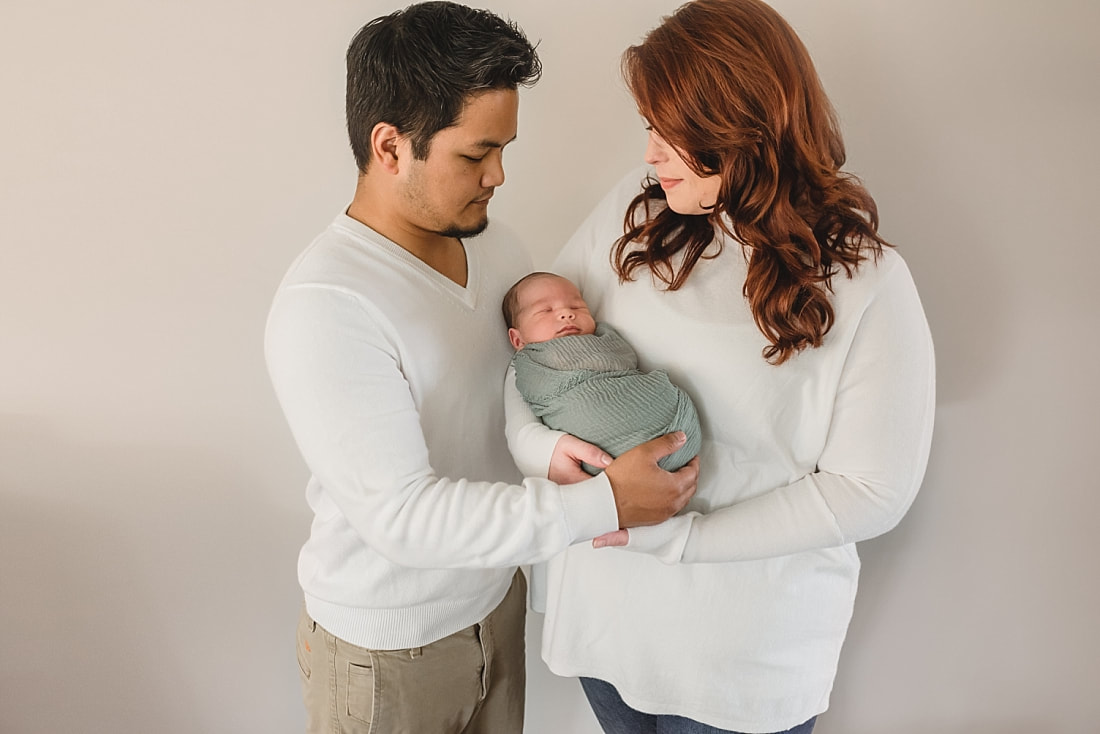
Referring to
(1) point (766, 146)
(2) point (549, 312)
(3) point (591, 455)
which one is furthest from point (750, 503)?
(1) point (766, 146)

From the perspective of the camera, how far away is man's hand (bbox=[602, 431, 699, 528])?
1.21 meters

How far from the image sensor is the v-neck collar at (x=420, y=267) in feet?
4.28

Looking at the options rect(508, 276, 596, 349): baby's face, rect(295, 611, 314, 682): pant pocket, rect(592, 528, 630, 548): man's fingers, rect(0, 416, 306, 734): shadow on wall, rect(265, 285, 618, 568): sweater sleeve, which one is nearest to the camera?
rect(265, 285, 618, 568): sweater sleeve

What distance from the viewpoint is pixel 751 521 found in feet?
4.31

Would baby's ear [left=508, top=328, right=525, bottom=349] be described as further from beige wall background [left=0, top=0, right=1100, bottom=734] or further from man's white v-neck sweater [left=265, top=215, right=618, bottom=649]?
beige wall background [left=0, top=0, right=1100, bottom=734]

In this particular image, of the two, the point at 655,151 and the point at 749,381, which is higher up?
the point at 655,151

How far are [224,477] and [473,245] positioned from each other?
0.76 metres

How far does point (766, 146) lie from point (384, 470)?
692 millimetres

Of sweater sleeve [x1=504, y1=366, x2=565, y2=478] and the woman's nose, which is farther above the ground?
the woman's nose

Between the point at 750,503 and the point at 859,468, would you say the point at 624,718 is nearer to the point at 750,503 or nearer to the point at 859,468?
A: the point at 750,503

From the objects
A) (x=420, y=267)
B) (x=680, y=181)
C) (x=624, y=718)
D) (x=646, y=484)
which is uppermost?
(x=680, y=181)

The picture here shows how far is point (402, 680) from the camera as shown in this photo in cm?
141

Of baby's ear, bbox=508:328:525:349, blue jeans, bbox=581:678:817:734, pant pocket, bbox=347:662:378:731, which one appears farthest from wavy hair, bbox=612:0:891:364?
pant pocket, bbox=347:662:378:731

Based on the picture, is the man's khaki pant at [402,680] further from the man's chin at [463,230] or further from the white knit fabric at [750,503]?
the man's chin at [463,230]
